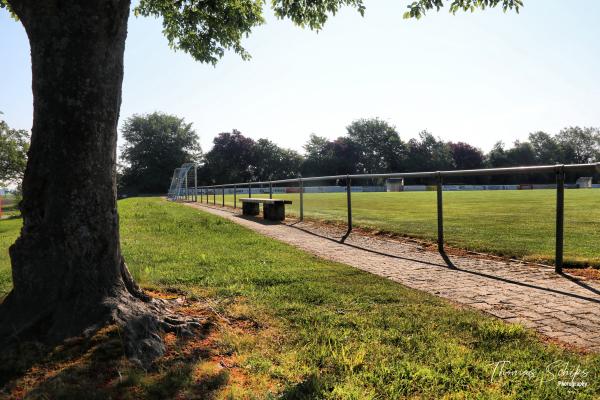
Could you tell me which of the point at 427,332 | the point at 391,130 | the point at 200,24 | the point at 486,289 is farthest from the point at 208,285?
the point at 391,130

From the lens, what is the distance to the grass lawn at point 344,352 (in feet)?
6.99

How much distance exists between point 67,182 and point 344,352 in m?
2.02

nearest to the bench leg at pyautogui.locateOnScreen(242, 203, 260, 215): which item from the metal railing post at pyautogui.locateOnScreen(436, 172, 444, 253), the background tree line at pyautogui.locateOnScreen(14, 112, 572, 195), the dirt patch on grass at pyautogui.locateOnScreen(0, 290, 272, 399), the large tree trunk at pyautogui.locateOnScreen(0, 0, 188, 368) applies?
the metal railing post at pyautogui.locateOnScreen(436, 172, 444, 253)

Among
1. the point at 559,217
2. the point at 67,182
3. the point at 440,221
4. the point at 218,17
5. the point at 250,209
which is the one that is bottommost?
the point at 250,209

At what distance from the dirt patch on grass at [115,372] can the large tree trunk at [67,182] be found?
7.5 inches

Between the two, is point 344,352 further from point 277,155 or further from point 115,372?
point 277,155

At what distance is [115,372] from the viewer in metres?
2.31

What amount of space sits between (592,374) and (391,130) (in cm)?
8851

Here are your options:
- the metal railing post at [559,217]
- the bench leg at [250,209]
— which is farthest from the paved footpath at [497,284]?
the bench leg at [250,209]

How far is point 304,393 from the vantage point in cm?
209

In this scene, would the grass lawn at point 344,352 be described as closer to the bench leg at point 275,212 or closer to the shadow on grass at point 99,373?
the shadow on grass at point 99,373

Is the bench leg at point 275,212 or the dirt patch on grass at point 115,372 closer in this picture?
the dirt patch on grass at point 115,372

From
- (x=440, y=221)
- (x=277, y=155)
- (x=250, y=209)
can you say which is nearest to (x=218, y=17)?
(x=440, y=221)

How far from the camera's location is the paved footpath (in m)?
3.18
